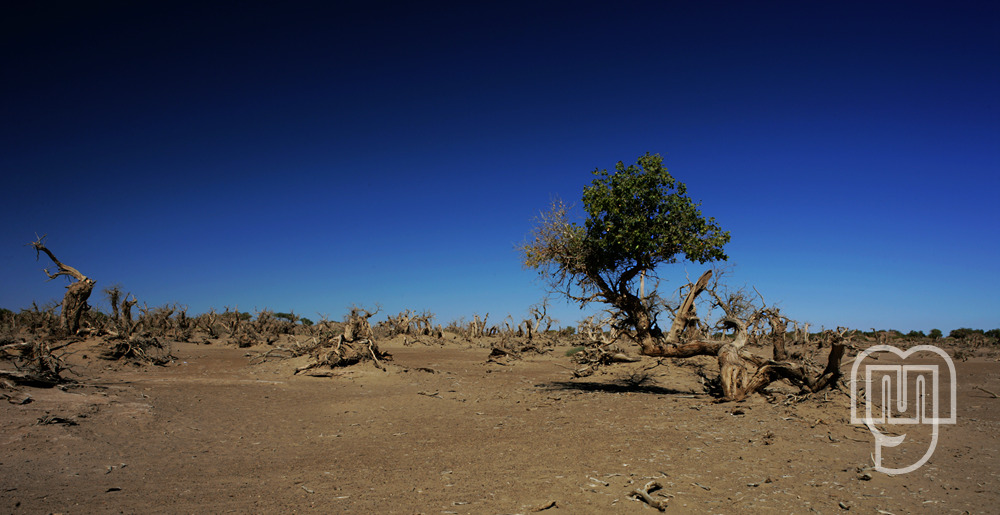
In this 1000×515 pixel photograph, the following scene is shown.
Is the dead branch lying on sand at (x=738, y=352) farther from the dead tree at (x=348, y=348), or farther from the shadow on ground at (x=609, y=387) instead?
the dead tree at (x=348, y=348)

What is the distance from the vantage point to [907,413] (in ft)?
40.4

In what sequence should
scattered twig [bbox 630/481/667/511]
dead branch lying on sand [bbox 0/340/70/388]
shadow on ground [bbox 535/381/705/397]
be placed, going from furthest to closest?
shadow on ground [bbox 535/381/705/397] → dead branch lying on sand [bbox 0/340/70/388] → scattered twig [bbox 630/481/667/511]

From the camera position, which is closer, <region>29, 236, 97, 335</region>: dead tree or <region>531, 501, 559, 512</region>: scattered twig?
<region>531, 501, 559, 512</region>: scattered twig

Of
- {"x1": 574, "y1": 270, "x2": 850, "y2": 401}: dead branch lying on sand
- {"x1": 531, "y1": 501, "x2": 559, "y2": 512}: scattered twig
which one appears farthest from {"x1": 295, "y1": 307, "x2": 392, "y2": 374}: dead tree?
{"x1": 531, "y1": 501, "x2": 559, "y2": 512}: scattered twig

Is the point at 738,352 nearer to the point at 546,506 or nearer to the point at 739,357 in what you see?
the point at 739,357

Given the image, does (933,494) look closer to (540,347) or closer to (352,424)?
(352,424)

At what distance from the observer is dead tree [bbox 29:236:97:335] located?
66.8 ft

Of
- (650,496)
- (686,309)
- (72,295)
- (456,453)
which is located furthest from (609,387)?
(72,295)

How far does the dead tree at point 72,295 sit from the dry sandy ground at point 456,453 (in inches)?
260

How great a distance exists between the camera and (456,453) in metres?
9.24

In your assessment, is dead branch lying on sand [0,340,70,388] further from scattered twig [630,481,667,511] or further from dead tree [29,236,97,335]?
scattered twig [630,481,667,511]

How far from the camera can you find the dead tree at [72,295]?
802 inches

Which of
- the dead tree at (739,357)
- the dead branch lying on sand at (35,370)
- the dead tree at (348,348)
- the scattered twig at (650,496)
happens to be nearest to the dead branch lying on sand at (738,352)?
the dead tree at (739,357)

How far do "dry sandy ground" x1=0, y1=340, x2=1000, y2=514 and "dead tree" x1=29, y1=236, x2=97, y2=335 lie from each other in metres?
6.61
